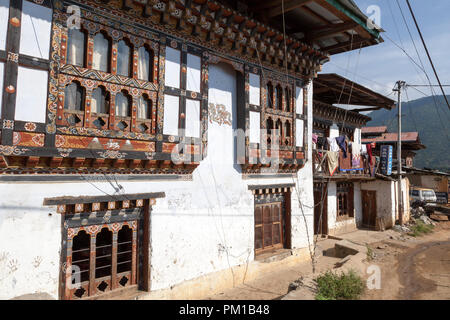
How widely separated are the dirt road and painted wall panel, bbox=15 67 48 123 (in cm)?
807

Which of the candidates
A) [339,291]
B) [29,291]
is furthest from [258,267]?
[29,291]

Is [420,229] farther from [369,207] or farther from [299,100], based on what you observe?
[299,100]

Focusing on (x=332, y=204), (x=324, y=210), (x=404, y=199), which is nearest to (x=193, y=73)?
(x=324, y=210)

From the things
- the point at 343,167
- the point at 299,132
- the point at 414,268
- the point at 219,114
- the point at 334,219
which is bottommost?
the point at 414,268

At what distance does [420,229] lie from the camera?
60.3ft

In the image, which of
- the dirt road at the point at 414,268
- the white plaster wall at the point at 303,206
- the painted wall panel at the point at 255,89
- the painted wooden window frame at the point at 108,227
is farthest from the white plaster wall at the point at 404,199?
the painted wooden window frame at the point at 108,227

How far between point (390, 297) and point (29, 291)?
800 centimetres

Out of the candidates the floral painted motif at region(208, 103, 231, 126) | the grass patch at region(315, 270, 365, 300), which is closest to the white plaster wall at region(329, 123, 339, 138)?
the floral painted motif at region(208, 103, 231, 126)

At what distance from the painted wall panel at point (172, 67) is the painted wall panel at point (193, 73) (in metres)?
0.32

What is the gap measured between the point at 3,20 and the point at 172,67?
3.36m

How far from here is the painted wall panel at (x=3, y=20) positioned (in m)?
5.05

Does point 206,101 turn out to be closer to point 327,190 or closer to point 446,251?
point 327,190

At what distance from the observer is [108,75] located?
20.5 feet

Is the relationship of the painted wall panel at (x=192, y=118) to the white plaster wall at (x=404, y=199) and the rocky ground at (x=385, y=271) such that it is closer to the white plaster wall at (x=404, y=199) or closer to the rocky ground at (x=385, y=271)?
the rocky ground at (x=385, y=271)
